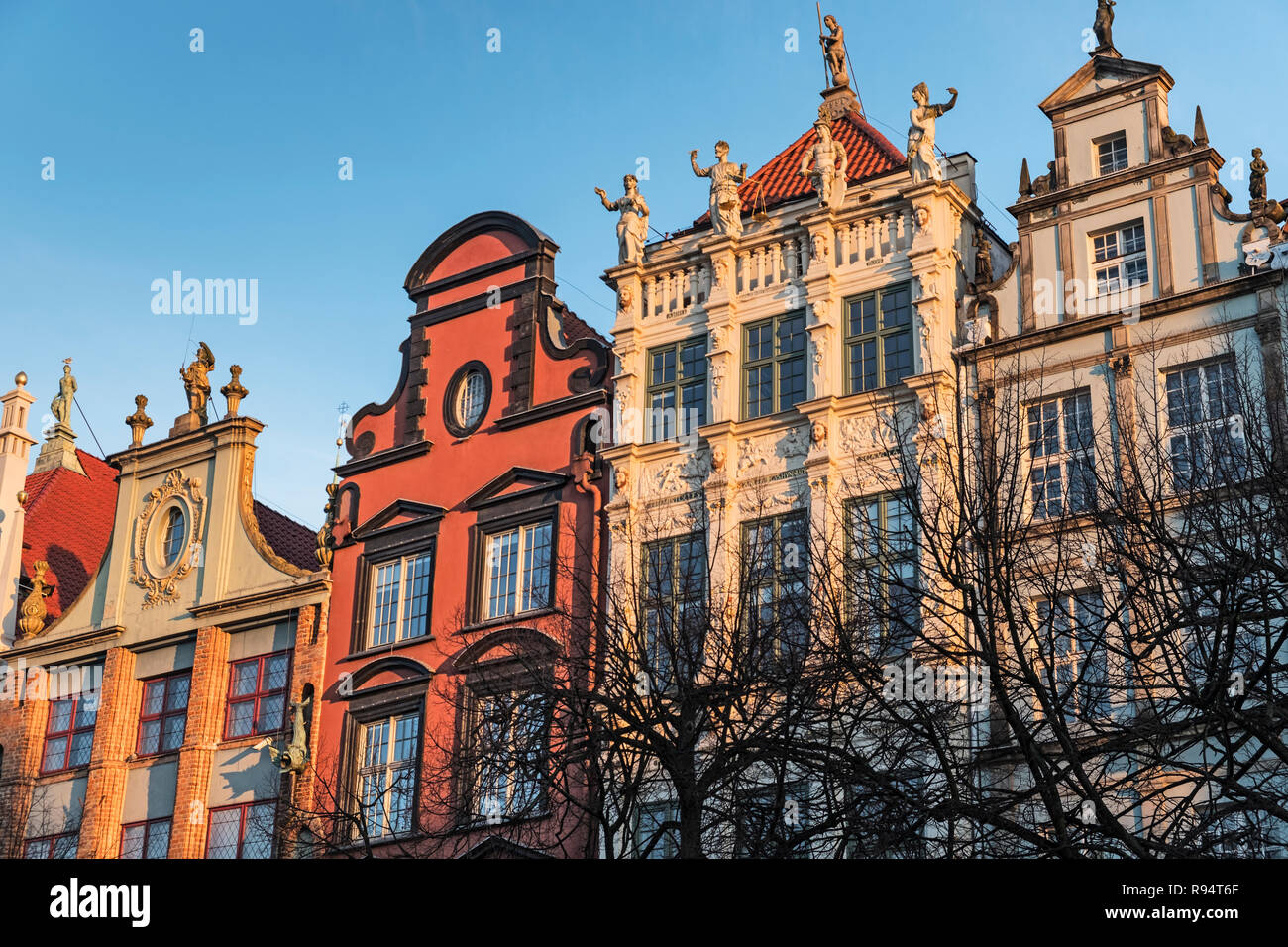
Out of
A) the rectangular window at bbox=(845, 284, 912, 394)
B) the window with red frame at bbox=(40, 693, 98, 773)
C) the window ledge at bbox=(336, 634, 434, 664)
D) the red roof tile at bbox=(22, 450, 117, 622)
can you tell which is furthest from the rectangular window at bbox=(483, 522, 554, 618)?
the red roof tile at bbox=(22, 450, 117, 622)

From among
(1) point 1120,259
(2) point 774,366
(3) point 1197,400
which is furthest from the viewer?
(2) point 774,366

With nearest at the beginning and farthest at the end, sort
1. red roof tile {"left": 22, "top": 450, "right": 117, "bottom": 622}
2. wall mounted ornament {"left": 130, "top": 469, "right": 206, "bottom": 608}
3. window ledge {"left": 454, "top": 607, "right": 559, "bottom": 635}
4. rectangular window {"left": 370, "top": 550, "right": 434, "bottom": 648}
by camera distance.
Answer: window ledge {"left": 454, "top": 607, "right": 559, "bottom": 635}
rectangular window {"left": 370, "top": 550, "right": 434, "bottom": 648}
wall mounted ornament {"left": 130, "top": 469, "right": 206, "bottom": 608}
red roof tile {"left": 22, "top": 450, "right": 117, "bottom": 622}

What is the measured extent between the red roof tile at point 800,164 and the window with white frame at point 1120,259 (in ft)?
13.9

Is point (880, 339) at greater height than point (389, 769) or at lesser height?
greater

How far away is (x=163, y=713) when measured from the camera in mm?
34469

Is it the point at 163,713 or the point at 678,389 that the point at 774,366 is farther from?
the point at 163,713

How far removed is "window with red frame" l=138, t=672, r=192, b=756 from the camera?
34000 millimetres

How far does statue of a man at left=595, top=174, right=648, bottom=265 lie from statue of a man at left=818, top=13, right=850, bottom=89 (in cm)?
510

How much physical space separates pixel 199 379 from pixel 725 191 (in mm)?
12740

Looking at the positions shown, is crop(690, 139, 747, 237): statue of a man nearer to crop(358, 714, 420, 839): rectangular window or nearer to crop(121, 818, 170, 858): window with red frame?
crop(358, 714, 420, 839): rectangular window

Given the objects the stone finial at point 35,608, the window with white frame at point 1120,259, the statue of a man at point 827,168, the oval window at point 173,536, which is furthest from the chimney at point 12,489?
the window with white frame at point 1120,259

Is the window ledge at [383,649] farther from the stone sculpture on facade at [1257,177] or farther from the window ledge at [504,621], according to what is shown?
the stone sculpture on facade at [1257,177]

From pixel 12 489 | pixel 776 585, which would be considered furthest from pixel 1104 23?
pixel 12 489

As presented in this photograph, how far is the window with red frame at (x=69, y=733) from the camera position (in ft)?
115
